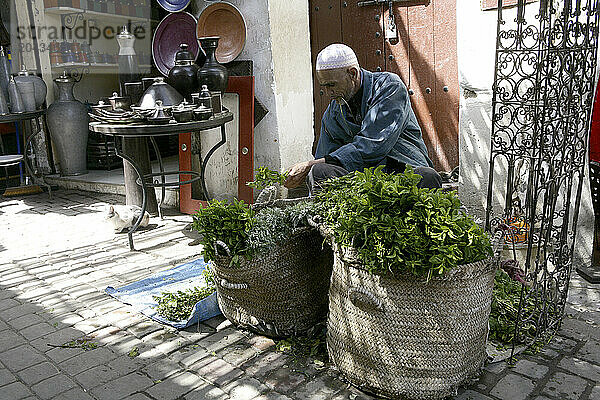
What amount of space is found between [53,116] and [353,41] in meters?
3.83

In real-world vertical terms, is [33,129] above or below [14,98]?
below

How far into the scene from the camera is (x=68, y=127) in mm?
6875

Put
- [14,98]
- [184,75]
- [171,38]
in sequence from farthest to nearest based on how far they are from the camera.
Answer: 1. [14,98]
2. [171,38]
3. [184,75]

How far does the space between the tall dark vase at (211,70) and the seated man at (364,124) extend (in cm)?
162

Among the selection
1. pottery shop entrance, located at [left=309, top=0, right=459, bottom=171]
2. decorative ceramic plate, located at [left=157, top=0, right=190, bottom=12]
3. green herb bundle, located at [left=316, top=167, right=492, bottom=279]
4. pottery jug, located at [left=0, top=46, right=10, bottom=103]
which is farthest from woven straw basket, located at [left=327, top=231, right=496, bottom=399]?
pottery jug, located at [left=0, top=46, right=10, bottom=103]

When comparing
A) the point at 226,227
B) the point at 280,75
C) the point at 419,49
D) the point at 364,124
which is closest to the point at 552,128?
the point at 364,124

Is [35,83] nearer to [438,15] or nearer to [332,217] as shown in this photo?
[438,15]

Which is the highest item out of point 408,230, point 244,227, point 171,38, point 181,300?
point 171,38

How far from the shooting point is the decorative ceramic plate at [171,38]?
5.67 m

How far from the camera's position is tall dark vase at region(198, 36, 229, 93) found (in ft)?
16.4

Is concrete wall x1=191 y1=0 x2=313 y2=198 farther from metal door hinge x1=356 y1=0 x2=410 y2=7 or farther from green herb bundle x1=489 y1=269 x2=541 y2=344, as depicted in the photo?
green herb bundle x1=489 y1=269 x2=541 y2=344

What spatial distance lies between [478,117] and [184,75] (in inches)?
101

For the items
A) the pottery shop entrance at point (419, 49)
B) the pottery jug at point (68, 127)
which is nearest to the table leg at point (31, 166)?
the pottery jug at point (68, 127)

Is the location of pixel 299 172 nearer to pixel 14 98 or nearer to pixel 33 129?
pixel 14 98
